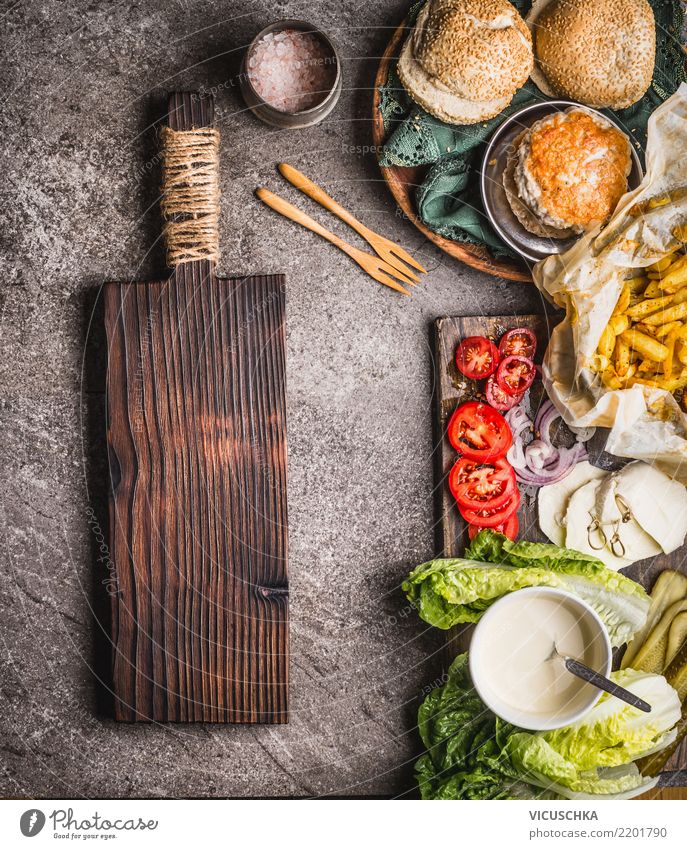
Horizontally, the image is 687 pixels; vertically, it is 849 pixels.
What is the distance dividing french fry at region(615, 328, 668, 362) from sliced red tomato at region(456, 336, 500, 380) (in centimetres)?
30

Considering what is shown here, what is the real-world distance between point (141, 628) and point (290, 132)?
4.35 ft

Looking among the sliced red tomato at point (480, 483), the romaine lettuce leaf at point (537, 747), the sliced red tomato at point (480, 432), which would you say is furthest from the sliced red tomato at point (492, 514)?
the romaine lettuce leaf at point (537, 747)

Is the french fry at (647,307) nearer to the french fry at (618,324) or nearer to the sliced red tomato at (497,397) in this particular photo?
the french fry at (618,324)

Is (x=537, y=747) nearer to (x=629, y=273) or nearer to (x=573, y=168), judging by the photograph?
(x=629, y=273)

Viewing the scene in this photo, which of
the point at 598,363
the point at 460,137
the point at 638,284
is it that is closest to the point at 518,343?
→ the point at 598,363

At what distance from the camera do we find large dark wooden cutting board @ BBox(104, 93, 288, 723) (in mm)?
1686

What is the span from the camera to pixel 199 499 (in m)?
1.70

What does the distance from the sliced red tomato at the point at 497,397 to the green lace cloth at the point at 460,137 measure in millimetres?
330

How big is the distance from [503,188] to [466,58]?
1.00 ft

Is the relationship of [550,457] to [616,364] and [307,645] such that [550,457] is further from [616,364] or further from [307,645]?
[307,645]

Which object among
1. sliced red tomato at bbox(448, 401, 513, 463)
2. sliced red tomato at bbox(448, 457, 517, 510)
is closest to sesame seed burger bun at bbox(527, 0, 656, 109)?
sliced red tomato at bbox(448, 401, 513, 463)

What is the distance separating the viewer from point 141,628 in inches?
66.9
